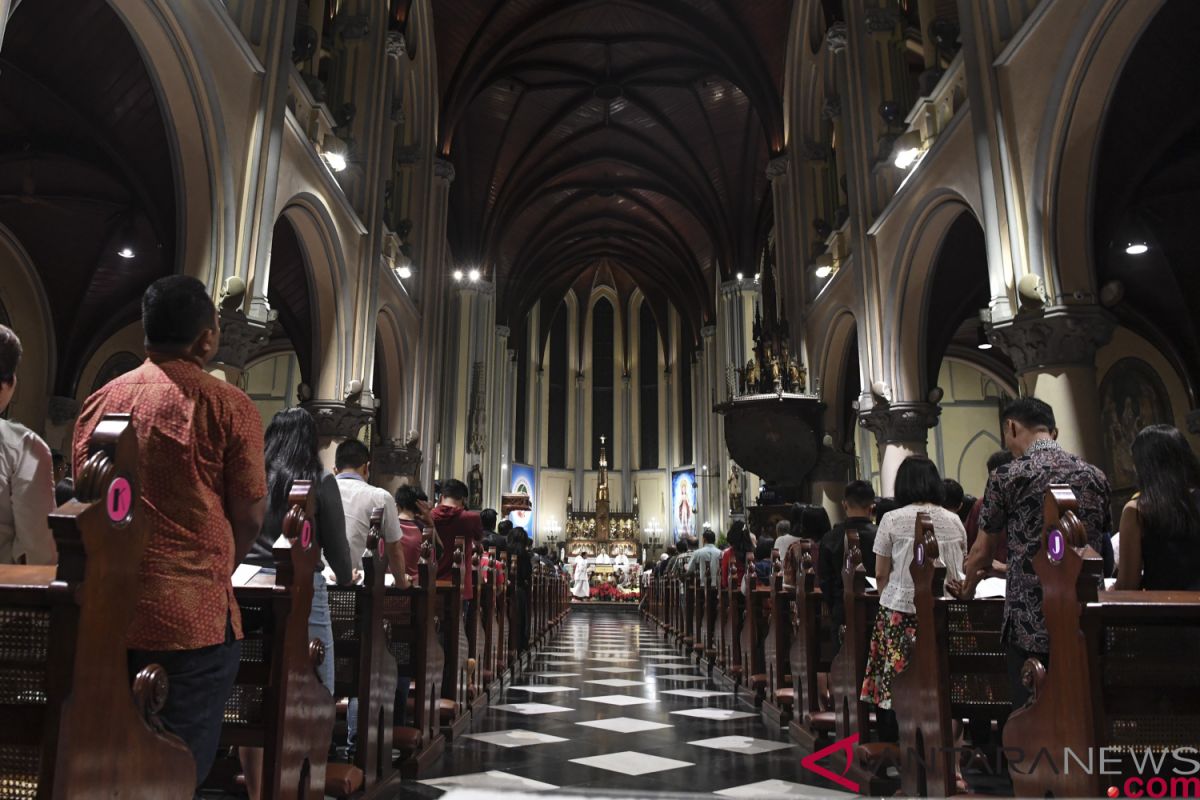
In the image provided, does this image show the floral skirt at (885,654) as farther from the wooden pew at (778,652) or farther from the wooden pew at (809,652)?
the wooden pew at (778,652)

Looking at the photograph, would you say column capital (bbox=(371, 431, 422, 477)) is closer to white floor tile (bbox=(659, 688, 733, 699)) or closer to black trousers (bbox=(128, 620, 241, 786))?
white floor tile (bbox=(659, 688, 733, 699))

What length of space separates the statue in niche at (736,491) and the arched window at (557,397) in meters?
14.4

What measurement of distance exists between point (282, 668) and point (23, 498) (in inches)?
34.9

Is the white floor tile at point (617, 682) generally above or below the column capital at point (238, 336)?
below

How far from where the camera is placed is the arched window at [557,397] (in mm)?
33438

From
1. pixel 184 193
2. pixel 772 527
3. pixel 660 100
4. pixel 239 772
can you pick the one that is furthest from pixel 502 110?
pixel 239 772

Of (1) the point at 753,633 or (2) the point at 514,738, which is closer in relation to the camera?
(2) the point at 514,738

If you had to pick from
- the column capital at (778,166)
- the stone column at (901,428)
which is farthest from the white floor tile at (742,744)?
the column capital at (778,166)

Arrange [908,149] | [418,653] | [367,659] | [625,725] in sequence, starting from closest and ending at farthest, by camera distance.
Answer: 1. [367,659]
2. [418,653]
3. [625,725]
4. [908,149]

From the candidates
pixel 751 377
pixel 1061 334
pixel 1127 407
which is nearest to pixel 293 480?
pixel 1061 334

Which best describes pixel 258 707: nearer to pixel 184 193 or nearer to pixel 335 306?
pixel 184 193

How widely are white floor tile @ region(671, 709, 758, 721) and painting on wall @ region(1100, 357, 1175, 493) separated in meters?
10.4

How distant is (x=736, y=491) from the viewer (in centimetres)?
1933

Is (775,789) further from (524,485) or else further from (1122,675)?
(524,485)
